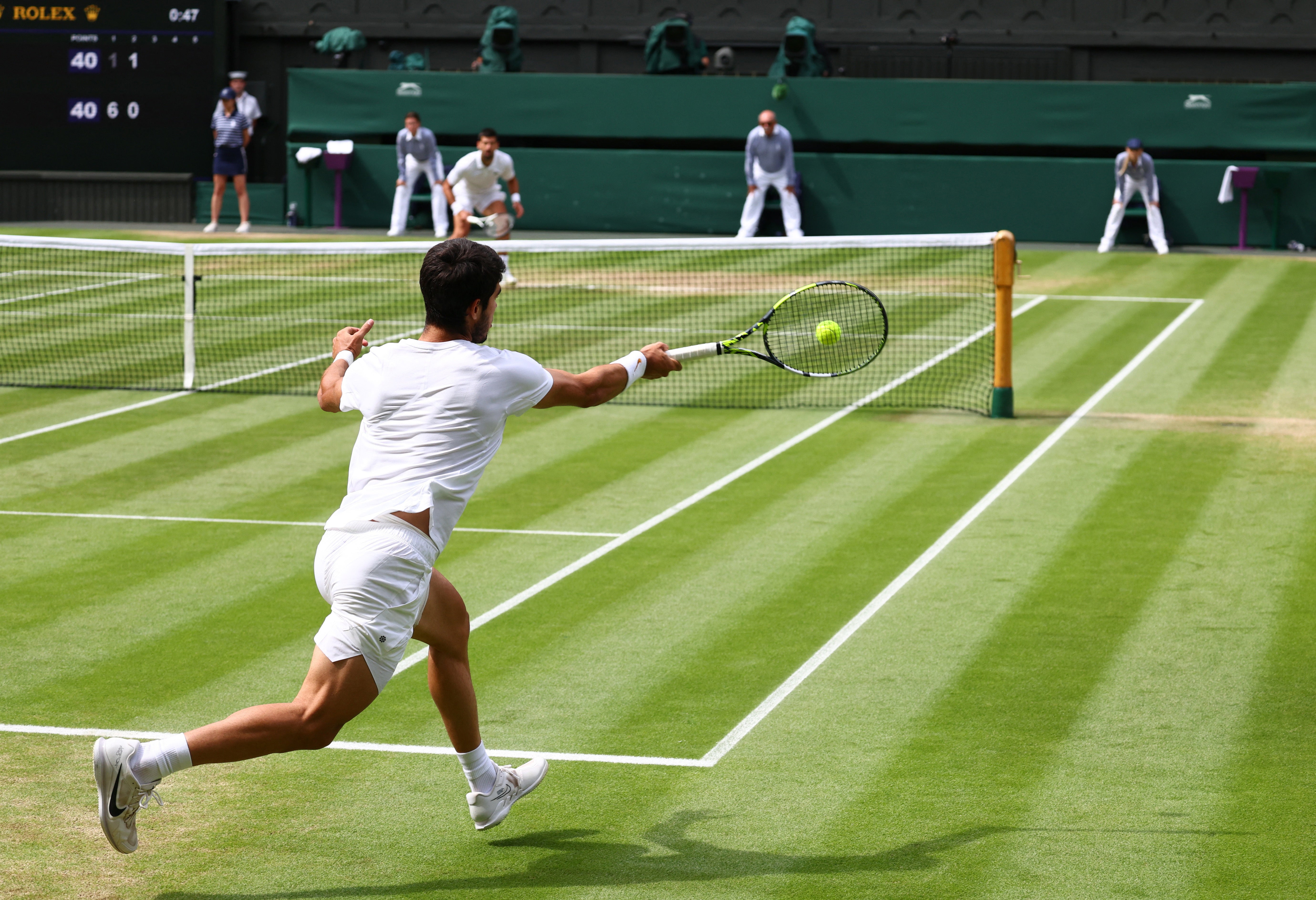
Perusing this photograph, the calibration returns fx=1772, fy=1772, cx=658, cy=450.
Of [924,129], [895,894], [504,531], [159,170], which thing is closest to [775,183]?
[924,129]

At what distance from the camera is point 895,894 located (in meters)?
5.68

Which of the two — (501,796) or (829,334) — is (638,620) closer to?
(829,334)

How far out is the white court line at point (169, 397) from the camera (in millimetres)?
14555

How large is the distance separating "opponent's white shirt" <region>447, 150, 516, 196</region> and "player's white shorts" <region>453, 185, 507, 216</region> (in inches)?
0.9

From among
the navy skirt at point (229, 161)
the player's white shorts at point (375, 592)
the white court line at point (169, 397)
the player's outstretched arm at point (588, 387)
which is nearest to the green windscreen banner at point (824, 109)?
the navy skirt at point (229, 161)

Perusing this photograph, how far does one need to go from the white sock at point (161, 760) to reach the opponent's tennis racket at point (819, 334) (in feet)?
7.31

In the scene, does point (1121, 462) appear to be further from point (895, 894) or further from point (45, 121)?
point (45, 121)

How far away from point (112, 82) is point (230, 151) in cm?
290

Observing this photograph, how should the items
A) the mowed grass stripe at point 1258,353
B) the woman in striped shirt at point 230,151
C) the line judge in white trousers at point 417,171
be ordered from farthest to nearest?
the line judge in white trousers at point 417,171
the woman in striped shirt at point 230,151
the mowed grass stripe at point 1258,353

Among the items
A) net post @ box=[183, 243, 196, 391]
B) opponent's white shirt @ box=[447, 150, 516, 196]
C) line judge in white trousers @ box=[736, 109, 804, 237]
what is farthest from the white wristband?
line judge in white trousers @ box=[736, 109, 804, 237]

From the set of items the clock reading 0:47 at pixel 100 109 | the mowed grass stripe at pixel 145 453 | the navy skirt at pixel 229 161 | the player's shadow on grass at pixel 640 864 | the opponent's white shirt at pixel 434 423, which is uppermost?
the clock reading 0:47 at pixel 100 109

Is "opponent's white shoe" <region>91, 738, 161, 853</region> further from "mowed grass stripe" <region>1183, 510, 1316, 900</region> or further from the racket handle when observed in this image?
"mowed grass stripe" <region>1183, 510, 1316, 900</region>

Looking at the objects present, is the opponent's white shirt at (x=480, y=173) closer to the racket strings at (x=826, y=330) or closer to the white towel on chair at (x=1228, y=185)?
the racket strings at (x=826, y=330)

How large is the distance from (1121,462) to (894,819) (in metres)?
7.62
